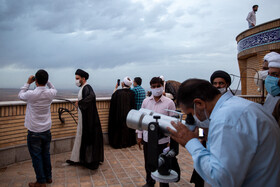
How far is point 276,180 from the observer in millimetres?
1143

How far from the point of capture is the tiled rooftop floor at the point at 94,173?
3.79 meters

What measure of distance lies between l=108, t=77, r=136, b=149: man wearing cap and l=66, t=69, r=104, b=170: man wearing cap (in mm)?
1576

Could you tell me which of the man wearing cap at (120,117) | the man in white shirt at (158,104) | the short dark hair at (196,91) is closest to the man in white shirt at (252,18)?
the man wearing cap at (120,117)

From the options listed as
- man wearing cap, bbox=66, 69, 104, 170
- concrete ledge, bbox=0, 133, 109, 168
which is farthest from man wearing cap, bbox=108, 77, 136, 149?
man wearing cap, bbox=66, 69, 104, 170

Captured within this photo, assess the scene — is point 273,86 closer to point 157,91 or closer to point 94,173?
point 157,91

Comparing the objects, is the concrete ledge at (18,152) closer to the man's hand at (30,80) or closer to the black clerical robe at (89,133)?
the black clerical robe at (89,133)

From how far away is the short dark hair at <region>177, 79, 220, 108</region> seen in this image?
4.42 feet

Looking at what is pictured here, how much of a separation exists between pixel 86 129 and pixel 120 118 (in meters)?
1.79

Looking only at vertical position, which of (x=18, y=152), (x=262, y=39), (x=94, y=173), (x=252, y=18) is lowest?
(x=94, y=173)

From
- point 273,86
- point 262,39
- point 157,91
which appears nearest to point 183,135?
point 273,86

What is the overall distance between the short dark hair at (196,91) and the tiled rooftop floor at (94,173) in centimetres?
289

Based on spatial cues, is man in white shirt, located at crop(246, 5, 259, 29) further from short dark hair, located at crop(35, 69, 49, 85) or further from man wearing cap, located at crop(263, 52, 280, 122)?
short dark hair, located at crop(35, 69, 49, 85)

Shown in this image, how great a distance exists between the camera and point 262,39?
930 centimetres

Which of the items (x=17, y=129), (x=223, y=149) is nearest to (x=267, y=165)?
(x=223, y=149)
